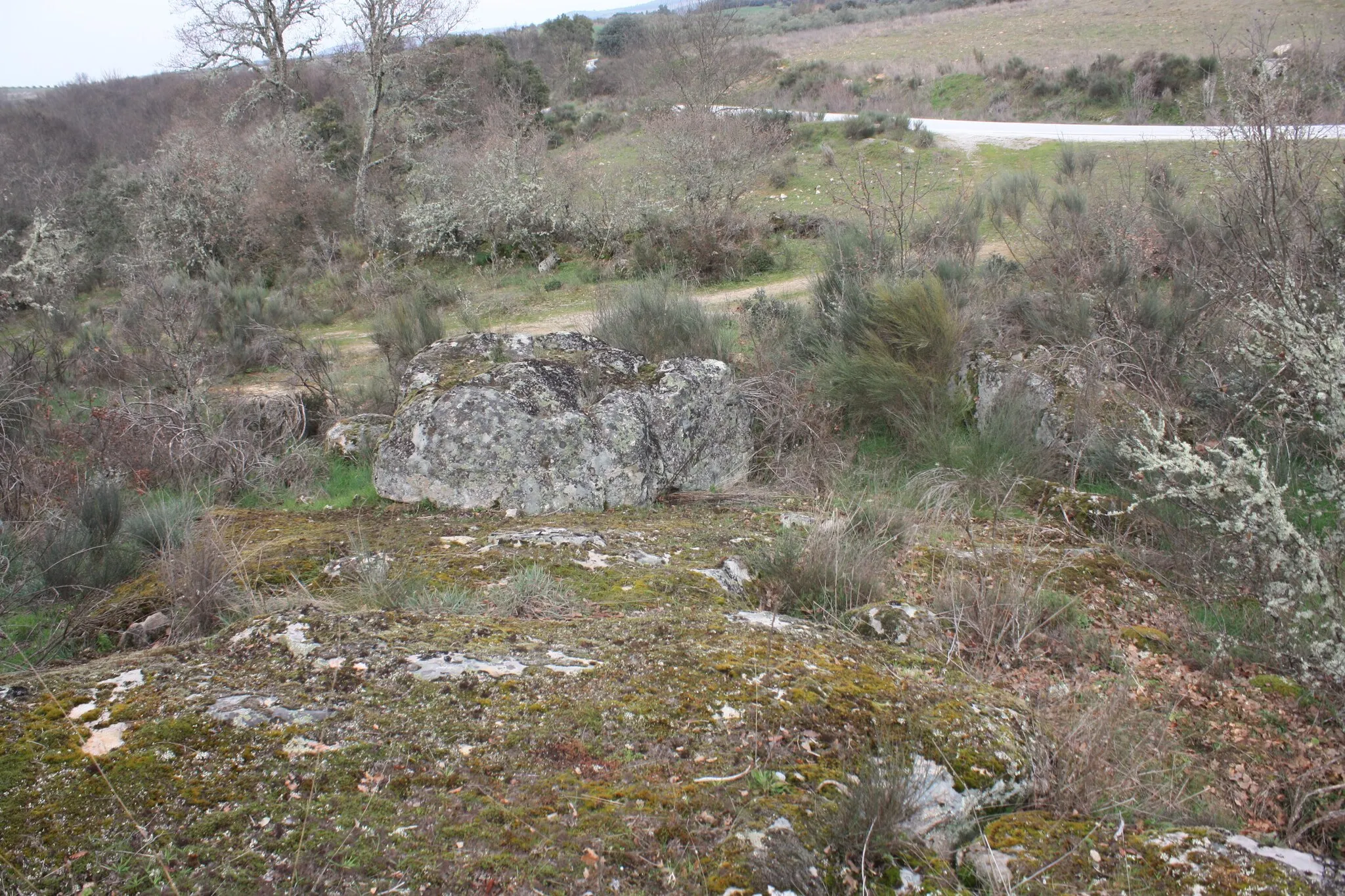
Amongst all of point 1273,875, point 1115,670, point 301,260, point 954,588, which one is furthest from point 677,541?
point 301,260

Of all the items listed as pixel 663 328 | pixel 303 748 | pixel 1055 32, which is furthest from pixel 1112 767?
pixel 1055 32

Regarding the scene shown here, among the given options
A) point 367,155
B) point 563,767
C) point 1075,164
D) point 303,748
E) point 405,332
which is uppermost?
point 367,155

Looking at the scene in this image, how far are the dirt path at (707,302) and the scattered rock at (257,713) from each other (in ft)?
28.3

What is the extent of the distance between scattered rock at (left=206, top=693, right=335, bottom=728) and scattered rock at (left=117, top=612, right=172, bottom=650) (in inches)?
72.6

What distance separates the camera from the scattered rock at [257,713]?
1.81 meters

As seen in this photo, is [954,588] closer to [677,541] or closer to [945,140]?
[677,541]

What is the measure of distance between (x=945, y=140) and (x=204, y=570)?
1854cm

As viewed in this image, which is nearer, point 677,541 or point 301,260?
point 677,541

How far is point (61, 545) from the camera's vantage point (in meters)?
4.52

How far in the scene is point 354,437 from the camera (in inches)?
286

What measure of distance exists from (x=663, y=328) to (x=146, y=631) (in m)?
5.80

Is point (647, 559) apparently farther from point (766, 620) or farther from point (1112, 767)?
point (1112, 767)

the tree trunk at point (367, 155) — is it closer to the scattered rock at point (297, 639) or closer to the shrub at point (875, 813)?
the scattered rock at point (297, 639)

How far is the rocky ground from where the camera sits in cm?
149
